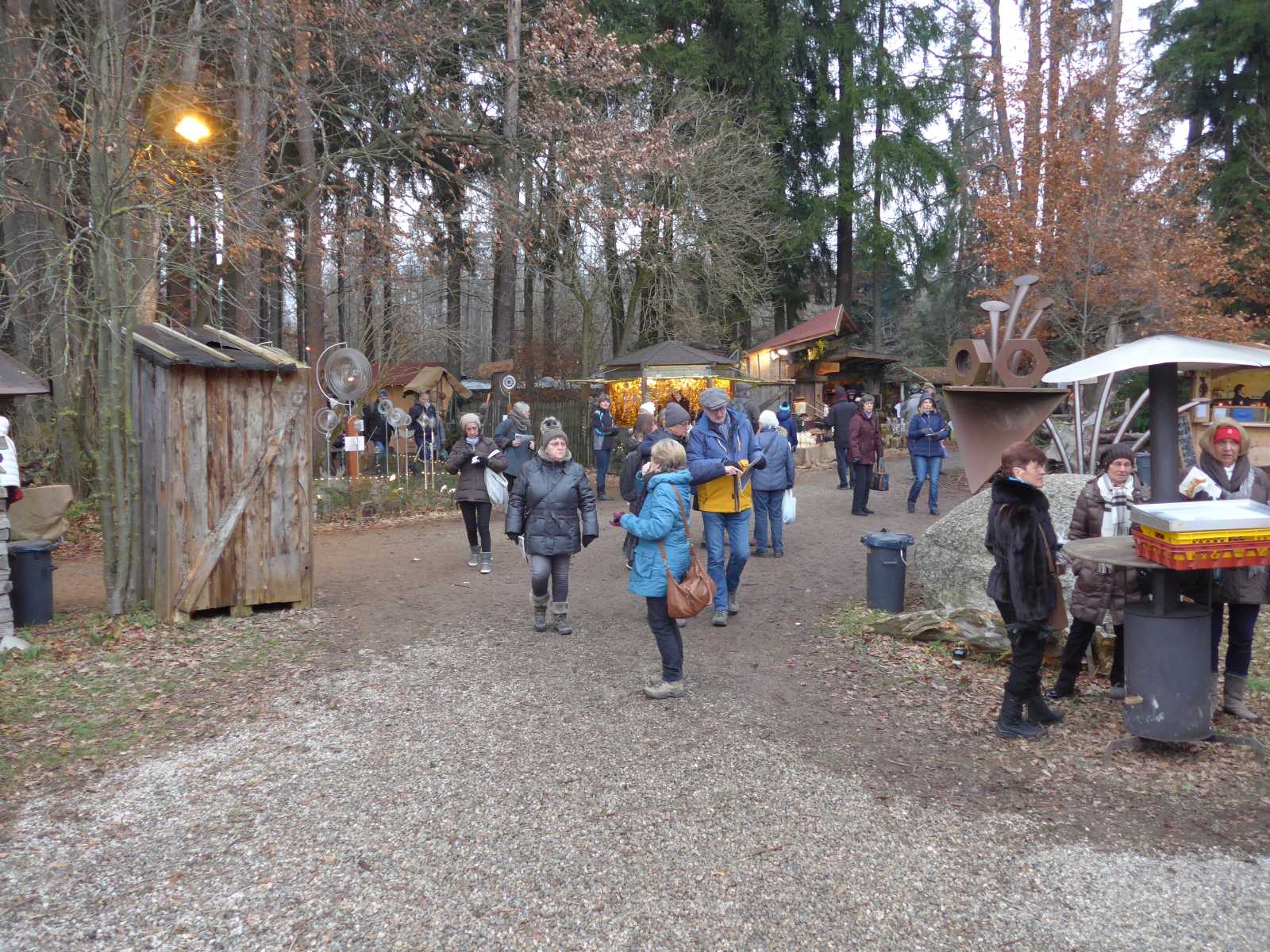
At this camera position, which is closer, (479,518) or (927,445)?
(479,518)

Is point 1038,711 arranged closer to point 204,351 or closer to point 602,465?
point 204,351

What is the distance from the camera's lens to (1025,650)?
468 centimetres

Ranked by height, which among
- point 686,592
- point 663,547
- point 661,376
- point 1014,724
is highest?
point 661,376

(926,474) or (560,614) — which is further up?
(926,474)

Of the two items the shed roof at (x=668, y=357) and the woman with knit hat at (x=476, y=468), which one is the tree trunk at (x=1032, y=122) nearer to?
the shed roof at (x=668, y=357)

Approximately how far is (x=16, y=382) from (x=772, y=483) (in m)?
7.31

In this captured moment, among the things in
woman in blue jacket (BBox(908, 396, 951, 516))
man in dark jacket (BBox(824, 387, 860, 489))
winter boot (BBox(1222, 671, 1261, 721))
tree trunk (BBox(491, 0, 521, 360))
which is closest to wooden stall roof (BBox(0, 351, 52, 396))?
tree trunk (BBox(491, 0, 521, 360))

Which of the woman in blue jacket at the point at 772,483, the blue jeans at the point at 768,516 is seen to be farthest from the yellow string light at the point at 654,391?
the woman in blue jacket at the point at 772,483

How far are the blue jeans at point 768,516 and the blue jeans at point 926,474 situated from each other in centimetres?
370

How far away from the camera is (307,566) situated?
8023 mm

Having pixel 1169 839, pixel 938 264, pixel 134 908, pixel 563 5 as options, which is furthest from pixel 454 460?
pixel 938 264

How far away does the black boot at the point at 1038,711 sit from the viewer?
485cm

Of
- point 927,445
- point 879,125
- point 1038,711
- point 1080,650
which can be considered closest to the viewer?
point 1038,711

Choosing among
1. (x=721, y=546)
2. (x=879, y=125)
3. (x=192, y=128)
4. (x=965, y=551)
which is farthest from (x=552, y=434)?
(x=879, y=125)
